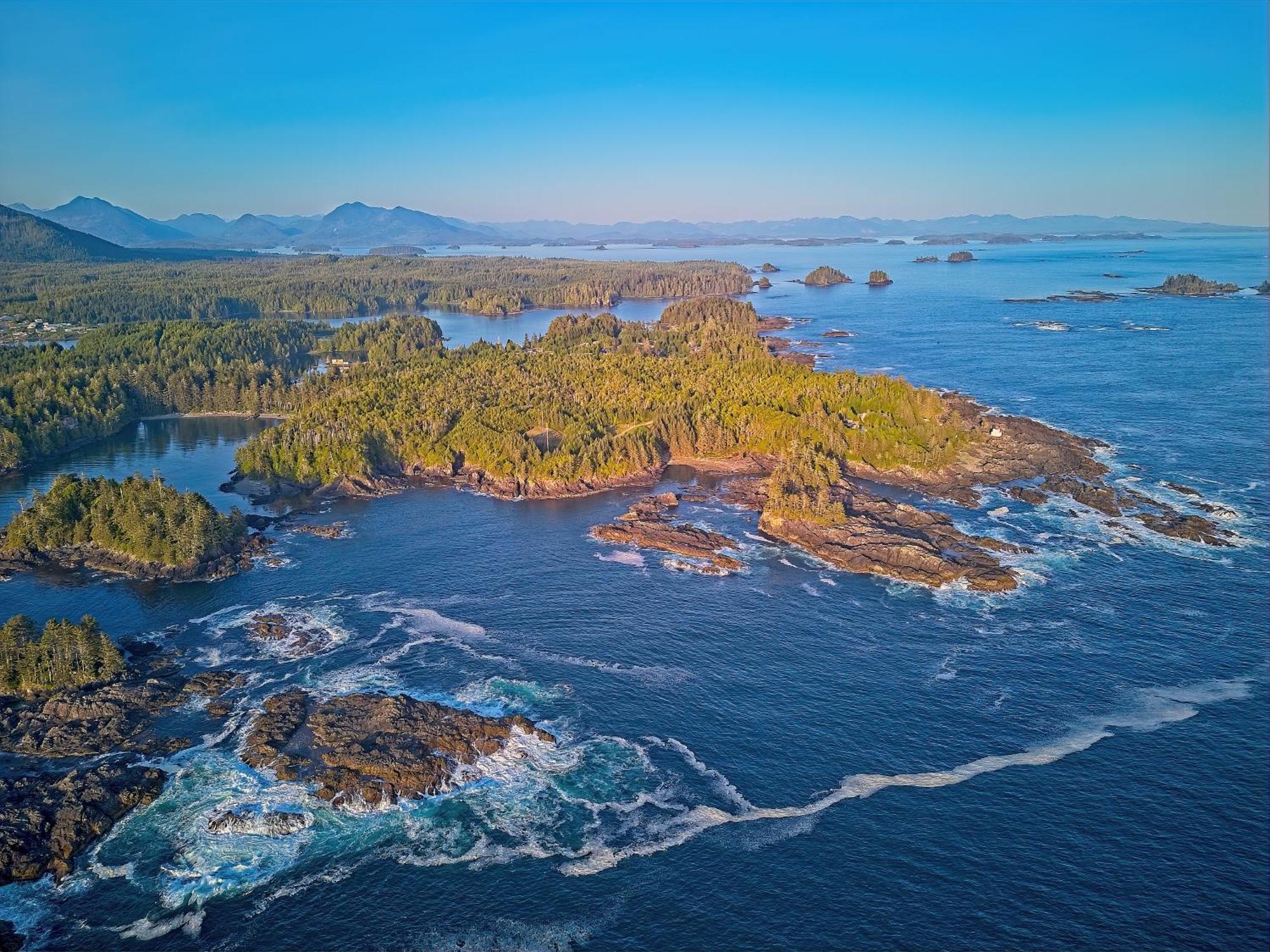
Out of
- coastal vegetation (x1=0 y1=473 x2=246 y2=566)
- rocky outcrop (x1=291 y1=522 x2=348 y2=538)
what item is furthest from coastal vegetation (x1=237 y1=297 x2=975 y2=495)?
coastal vegetation (x1=0 y1=473 x2=246 y2=566)

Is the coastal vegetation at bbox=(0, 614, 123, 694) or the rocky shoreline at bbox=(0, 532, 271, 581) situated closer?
the coastal vegetation at bbox=(0, 614, 123, 694)

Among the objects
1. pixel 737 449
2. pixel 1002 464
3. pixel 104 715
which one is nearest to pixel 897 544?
pixel 1002 464

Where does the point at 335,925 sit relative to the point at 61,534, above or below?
below

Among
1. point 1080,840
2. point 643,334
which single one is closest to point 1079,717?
point 1080,840

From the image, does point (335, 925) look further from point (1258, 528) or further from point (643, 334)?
point (643, 334)

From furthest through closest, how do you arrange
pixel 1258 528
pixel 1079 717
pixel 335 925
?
pixel 1258 528, pixel 1079 717, pixel 335 925

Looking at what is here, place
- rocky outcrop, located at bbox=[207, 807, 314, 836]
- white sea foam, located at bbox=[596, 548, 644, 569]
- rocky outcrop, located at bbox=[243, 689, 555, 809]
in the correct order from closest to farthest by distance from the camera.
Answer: rocky outcrop, located at bbox=[207, 807, 314, 836], rocky outcrop, located at bbox=[243, 689, 555, 809], white sea foam, located at bbox=[596, 548, 644, 569]

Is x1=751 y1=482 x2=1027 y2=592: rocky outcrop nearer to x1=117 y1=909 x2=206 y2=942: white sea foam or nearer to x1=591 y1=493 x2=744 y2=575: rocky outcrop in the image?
x1=591 y1=493 x2=744 y2=575: rocky outcrop
